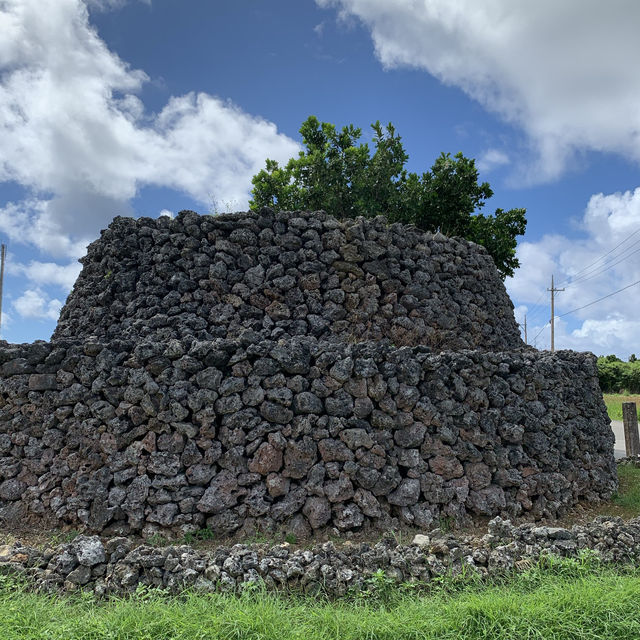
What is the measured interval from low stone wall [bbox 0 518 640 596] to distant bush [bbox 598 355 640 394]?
40032 mm

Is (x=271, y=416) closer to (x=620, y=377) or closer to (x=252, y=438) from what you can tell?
(x=252, y=438)

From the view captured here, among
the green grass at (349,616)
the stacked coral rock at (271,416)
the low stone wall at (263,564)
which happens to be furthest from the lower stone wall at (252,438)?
the green grass at (349,616)

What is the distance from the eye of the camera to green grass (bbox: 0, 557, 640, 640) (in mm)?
3842

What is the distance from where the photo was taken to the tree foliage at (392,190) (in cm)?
1820

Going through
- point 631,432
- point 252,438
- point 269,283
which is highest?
point 269,283

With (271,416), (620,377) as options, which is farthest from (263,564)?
(620,377)

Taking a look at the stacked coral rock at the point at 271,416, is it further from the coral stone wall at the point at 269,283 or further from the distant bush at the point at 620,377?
the distant bush at the point at 620,377

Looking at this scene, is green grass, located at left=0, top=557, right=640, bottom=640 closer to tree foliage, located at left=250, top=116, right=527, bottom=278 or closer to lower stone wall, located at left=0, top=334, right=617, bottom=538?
lower stone wall, located at left=0, top=334, right=617, bottom=538

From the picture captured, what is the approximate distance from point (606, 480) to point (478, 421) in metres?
3.61

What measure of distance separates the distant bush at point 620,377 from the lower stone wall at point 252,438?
125ft

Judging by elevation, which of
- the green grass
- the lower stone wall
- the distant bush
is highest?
the distant bush

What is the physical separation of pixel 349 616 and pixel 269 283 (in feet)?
19.3

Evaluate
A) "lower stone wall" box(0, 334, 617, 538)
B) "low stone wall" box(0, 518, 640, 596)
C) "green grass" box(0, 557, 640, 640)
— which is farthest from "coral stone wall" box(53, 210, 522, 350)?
"green grass" box(0, 557, 640, 640)

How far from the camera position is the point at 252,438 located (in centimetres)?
670
